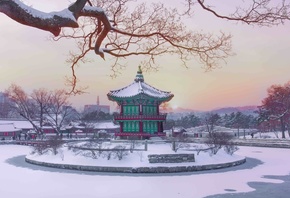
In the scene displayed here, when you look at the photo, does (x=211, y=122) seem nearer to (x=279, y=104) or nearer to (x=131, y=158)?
(x=279, y=104)

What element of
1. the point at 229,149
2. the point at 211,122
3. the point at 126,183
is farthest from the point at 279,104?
the point at 126,183

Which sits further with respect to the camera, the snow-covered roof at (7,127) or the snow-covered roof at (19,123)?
the snow-covered roof at (19,123)

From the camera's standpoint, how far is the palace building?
30.3 m

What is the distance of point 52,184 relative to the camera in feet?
51.1

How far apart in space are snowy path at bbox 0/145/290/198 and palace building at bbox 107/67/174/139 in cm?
1063

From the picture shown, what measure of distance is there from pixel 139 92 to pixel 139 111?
1.89 meters

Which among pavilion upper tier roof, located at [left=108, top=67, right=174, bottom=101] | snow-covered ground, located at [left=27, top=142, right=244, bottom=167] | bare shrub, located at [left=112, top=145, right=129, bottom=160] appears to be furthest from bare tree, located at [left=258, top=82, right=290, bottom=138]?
bare shrub, located at [left=112, top=145, right=129, bottom=160]

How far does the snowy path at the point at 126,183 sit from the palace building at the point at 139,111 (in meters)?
10.6

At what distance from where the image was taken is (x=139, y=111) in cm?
3120

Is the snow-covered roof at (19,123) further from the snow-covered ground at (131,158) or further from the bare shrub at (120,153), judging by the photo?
the bare shrub at (120,153)

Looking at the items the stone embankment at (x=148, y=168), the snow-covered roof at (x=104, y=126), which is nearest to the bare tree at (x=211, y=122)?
A: the snow-covered roof at (x=104, y=126)

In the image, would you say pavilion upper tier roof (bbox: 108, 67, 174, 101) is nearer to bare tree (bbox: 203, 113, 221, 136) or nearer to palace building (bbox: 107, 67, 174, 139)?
palace building (bbox: 107, 67, 174, 139)

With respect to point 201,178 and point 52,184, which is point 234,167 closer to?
point 201,178

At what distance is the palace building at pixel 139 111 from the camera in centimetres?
3031
